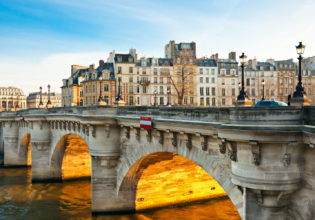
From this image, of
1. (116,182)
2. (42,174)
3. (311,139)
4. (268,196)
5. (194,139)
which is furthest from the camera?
(42,174)

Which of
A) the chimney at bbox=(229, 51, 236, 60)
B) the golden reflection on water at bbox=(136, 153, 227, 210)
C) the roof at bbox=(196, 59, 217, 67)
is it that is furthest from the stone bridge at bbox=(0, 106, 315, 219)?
the chimney at bbox=(229, 51, 236, 60)

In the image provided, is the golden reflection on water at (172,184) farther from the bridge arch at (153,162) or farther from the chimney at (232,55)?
the chimney at (232,55)

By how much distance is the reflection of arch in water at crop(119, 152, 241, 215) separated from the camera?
23.2 m

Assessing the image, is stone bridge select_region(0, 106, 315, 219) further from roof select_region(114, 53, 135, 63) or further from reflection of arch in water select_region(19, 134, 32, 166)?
roof select_region(114, 53, 135, 63)

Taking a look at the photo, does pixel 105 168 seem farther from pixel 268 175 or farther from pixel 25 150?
pixel 25 150

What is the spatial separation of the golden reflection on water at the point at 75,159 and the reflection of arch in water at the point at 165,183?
1512 centimetres

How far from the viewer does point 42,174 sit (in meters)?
36.1

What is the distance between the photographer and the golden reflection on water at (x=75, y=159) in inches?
1461

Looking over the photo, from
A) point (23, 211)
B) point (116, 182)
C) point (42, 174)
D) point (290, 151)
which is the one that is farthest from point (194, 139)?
point (42, 174)

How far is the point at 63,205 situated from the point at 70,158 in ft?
31.0

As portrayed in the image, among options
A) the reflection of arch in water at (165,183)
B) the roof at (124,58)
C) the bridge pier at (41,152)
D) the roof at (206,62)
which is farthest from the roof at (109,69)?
the reflection of arch in water at (165,183)

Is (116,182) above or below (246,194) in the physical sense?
below

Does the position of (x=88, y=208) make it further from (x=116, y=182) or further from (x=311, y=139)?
(x=311, y=139)

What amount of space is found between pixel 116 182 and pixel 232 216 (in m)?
9.79
